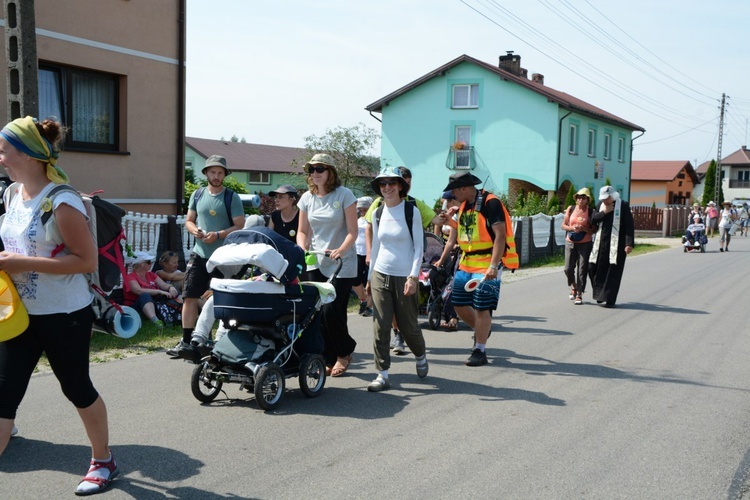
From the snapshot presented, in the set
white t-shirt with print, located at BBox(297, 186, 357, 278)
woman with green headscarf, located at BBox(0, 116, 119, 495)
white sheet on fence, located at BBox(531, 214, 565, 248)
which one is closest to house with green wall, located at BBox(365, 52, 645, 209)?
white sheet on fence, located at BBox(531, 214, 565, 248)

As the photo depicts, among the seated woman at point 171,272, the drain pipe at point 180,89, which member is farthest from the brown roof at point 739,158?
the seated woman at point 171,272

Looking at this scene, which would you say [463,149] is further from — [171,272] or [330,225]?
[330,225]

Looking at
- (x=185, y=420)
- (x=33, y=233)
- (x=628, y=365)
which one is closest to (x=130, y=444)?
(x=185, y=420)

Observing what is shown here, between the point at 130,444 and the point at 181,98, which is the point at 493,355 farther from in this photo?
the point at 181,98

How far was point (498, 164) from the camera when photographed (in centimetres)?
3903

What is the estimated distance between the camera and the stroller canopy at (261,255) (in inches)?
235

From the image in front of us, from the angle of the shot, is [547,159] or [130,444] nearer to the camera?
[130,444]

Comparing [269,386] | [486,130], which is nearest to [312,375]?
[269,386]

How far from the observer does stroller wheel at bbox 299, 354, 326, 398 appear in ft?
20.8

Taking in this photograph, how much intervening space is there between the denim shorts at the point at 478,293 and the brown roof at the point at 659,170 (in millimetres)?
64329

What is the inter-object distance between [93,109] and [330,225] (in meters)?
8.59

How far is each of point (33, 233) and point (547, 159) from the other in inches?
1396

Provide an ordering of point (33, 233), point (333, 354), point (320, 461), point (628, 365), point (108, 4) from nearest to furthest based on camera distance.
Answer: point (33, 233), point (320, 461), point (333, 354), point (628, 365), point (108, 4)

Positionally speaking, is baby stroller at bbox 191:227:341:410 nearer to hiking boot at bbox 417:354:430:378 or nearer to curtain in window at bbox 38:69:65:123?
hiking boot at bbox 417:354:430:378
